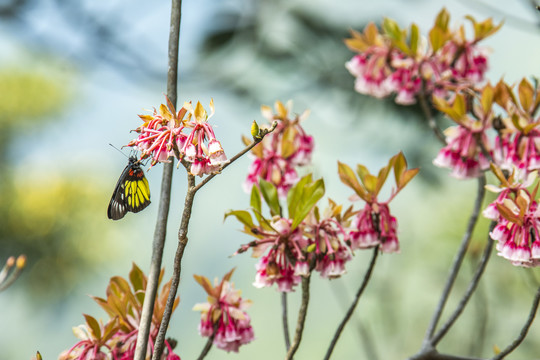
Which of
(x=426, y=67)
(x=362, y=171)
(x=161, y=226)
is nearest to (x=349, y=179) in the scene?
(x=362, y=171)

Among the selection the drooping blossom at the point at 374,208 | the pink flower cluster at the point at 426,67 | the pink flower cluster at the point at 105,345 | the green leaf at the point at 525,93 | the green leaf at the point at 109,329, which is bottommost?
the pink flower cluster at the point at 105,345

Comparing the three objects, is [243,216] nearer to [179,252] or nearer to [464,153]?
[179,252]

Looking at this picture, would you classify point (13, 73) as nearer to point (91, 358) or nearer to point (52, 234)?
point (52, 234)

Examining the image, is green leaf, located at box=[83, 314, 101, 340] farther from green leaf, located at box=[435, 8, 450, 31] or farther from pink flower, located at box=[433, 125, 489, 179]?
green leaf, located at box=[435, 8, 450, 31]

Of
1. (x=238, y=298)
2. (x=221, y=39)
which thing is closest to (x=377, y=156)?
(x=221, y=39)

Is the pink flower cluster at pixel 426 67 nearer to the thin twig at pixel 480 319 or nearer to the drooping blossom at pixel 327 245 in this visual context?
the drooping blossom at pixel 327 245

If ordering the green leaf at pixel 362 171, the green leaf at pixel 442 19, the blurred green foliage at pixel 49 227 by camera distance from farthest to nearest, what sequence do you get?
1. the blurred green foliage at pixel 49 227
2. the green leaf at pixel 442 19
3. the green leaf at pixel 362 171

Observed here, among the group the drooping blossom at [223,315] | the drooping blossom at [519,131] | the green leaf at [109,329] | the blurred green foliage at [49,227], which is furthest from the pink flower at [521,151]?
the blurred green foliage at [49,227]

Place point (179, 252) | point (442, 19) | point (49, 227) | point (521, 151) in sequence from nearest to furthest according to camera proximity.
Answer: point (179, 252) < point (521, 151) < point (442, 19) < point (49, 227)
